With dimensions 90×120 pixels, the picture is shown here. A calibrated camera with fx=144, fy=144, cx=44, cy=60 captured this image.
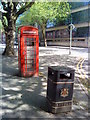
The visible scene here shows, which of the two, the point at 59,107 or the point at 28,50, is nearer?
the point at 59,107

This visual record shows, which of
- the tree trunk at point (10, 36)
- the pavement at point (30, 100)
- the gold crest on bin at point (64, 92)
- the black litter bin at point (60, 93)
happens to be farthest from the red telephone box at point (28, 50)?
the tree trunk at point (10, 36)

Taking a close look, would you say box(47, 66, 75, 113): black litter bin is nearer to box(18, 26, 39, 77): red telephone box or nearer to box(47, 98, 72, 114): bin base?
box(47, 98, 72, 114): bin base

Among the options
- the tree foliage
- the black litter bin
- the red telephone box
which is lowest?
the black litter bin

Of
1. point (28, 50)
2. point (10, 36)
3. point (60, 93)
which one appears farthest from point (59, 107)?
point (10, 36)

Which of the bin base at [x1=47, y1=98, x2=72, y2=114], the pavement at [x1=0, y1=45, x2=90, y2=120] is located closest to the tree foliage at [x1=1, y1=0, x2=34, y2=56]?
the pavement at [x1=0, y1=45, x2=90, y2=120]

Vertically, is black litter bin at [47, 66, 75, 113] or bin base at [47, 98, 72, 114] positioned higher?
black litter bin at [47, 66, 75, 113]

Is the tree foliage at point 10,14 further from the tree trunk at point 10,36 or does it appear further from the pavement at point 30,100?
the pavement at point 30,100

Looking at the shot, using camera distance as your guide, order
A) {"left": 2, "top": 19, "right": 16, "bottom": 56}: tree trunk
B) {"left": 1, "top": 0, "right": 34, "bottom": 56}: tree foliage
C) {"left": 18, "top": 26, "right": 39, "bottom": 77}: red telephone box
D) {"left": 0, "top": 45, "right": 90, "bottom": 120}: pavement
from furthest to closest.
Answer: {"left": 2, "top": 19, "right": 16, "bottom": 56}: tree trunk → {"left": 1, "top": 0, "right": 34, "bottom": 56}: tree foliage → {"left": 18, "top": 26, "right": 39, "bottom": 77}: red telephone box → {"left": 0, "top": 45, "right": 90, "bottom": 120}: pavement

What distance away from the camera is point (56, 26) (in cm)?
4734

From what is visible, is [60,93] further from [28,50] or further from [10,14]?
[10,14]

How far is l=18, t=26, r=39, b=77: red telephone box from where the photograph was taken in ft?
21.1

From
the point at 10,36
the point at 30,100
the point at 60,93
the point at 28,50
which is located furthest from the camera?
the point at 10,36

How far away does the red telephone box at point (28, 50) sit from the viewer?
644 cm

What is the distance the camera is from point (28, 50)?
6594 mm
